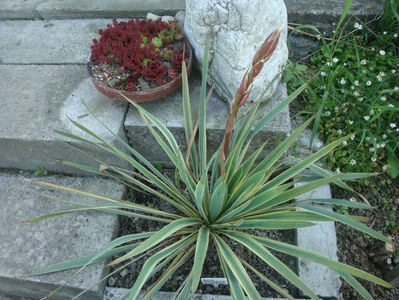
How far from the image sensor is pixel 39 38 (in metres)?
2.49

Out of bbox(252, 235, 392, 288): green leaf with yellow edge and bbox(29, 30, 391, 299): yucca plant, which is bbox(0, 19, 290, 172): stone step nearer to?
bbox(29, 30, 391, 299): yucca plant

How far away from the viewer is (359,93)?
2195mm

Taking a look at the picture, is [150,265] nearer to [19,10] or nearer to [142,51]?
[142,51]

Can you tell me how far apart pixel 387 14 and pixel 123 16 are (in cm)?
193

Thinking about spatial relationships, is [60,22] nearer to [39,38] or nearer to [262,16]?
[39,38]

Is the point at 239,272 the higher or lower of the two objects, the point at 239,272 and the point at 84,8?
the lower

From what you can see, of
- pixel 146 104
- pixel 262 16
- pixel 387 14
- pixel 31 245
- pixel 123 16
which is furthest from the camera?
pixel 123 16

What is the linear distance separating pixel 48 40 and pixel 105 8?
0.49m

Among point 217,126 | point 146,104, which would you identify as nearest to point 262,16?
point 217,126

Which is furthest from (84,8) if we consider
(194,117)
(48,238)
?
(48,238)

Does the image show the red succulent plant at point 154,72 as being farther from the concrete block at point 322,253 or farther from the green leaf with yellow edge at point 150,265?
the concrete block at point 322,253

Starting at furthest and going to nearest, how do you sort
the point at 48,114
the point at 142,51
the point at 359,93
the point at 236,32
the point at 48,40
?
the point at 48,40 < the point at 359,93 < the point at 48,114 < the point at 142,51 < the point at 236,32

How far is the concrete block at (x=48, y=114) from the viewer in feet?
6.25

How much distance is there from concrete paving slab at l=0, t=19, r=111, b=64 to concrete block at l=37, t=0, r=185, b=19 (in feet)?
0.17
